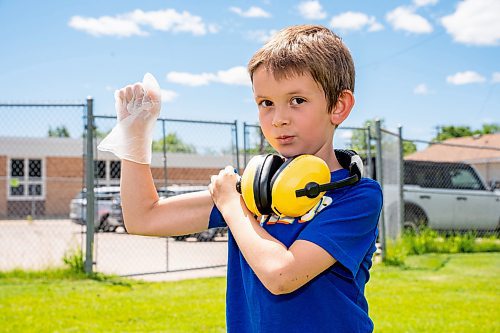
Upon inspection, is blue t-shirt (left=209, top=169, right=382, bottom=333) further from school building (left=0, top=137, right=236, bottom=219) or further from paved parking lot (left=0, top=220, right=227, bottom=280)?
school building (left=0, top=137, right=236, bottom=219)

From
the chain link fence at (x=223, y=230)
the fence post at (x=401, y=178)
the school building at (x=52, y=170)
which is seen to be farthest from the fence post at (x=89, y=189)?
the school building at (x=52, y=170)

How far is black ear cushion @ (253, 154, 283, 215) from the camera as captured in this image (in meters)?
1.49

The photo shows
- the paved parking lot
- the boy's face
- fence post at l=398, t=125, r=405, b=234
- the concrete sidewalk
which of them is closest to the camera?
the boy's face

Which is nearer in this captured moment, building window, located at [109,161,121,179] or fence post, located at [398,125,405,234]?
fence post, located at [398,125,405,234]

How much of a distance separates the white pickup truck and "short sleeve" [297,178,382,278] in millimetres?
10727

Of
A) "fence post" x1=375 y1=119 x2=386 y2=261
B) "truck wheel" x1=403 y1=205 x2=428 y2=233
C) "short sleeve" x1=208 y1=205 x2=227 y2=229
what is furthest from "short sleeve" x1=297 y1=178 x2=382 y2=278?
"truck wheel" x1=403 y1=205 x2=428 y2=233

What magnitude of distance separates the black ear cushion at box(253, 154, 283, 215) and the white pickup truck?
35.7 feet

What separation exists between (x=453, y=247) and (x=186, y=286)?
609 cm

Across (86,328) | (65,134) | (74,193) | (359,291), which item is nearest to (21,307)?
(86,328)

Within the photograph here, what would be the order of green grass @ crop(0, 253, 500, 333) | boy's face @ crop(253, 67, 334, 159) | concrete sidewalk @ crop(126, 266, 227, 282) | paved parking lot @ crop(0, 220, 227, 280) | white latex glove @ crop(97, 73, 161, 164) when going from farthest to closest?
paved parking lot @ crop(0, 220, 227, 280) → concrete sidewalk @ crop(126, 266, 227, 282) → green grass @ crop(0, 253, 500, 333) → white latex glove @ crop(97, 73, 161, 164) → boy's face @ crop(253, 67, 334, 159)

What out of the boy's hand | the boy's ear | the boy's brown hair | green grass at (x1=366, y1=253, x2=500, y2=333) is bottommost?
green grass at (x1=366, y1=253, x2=500, y2=333)

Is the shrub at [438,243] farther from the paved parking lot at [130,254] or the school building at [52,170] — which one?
the school building at [52,170]

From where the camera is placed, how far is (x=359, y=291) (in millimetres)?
1641

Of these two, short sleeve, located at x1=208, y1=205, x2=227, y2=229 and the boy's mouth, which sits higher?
the boy's mouth
